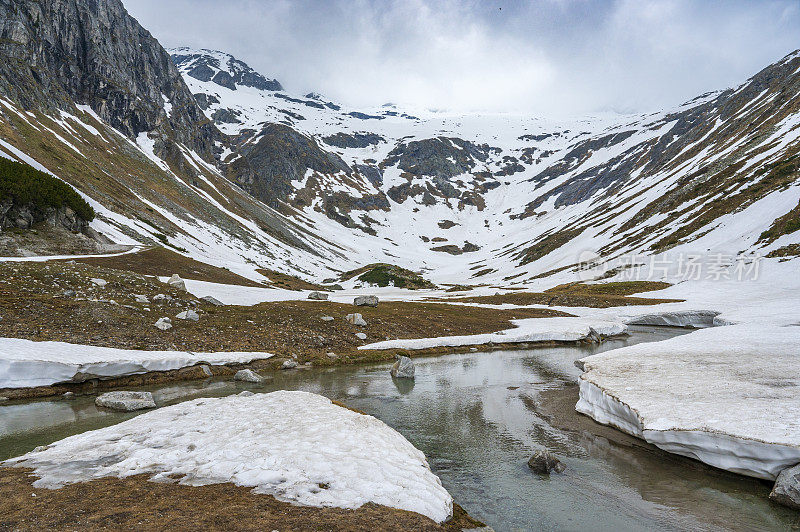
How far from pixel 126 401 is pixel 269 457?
36.1 ft

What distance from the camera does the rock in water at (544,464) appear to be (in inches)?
496

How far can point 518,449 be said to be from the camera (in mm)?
14406

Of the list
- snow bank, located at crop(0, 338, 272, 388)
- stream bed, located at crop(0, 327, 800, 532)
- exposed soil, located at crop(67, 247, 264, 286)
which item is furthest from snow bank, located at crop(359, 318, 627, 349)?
exposed soil, located at crop(67, 247, 264, 286)

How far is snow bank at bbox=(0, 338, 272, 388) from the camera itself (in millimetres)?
18266

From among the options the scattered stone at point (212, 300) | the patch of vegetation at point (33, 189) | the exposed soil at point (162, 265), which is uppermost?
the patch of vegetation at point (33, 189)

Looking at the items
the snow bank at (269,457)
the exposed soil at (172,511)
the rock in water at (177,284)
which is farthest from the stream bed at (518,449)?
the rock in water at (177,284)

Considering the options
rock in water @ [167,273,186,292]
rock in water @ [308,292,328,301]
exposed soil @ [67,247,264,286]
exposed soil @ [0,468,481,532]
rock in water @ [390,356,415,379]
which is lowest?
rock in water @ [390,356,415,379]

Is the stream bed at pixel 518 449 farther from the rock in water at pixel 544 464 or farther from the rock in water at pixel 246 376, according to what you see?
the rock in water at pixel 246 376

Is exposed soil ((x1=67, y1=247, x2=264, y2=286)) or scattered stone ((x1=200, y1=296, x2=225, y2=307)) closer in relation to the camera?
scattered stone ((x1=200, y1=296, x2=225, y2=307))

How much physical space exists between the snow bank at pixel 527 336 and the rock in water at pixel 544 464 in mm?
A: 21769

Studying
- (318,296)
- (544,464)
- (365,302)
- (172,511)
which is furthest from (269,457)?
(318,296)

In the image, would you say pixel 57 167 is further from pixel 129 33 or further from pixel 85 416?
pixel 129 33

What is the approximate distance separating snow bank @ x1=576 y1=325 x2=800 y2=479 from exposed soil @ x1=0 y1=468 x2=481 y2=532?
8519 mm

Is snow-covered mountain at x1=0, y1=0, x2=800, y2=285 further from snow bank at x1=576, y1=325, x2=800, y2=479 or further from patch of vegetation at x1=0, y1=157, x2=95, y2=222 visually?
snow bank at x1=576, y1=325, x2=800, y2=479
